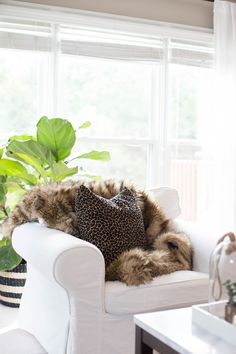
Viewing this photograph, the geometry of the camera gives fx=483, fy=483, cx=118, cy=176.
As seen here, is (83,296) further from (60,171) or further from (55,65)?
(55,65)

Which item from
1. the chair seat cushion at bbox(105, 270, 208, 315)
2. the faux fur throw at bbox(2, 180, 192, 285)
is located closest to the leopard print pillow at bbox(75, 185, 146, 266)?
the faux fur throw at bbox(2, 180, 192, 285)

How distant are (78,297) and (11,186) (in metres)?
1.26

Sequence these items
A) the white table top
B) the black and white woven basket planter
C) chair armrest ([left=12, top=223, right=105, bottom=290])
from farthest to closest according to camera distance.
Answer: the black and white woven basket planter < chair armrest ([left=12, top=223, right=105, bottom=290]) < the white table top

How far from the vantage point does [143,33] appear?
4141 mm

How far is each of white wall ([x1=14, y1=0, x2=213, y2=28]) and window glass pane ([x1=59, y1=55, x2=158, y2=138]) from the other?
0.41m

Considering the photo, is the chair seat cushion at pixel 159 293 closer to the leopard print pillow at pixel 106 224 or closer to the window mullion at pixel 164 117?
the leopard print pillow at pixel 106 224

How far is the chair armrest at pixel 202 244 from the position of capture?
8.31 feet

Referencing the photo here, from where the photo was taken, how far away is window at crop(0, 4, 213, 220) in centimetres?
382

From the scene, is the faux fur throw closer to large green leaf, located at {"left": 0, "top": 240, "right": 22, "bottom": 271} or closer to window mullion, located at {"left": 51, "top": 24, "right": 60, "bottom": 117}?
large green leaf, located at {"left": 0, "top": 240, "right": 22, "bottom": 271}

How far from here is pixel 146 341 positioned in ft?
5.48

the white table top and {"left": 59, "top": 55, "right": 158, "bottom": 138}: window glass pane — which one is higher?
{"left": 59, "top": 55, "right": 158, "bottom": 138}: window glass pane

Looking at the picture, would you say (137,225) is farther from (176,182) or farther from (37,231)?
(176,182)

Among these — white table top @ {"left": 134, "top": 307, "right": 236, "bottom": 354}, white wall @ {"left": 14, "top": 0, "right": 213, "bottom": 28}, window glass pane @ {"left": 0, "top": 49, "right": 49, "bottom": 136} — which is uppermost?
white wall @ {"left": 14, "top": 0, "right": 213, "bottom": 28}

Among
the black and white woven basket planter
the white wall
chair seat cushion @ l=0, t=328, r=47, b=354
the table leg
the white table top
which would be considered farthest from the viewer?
the white wall
